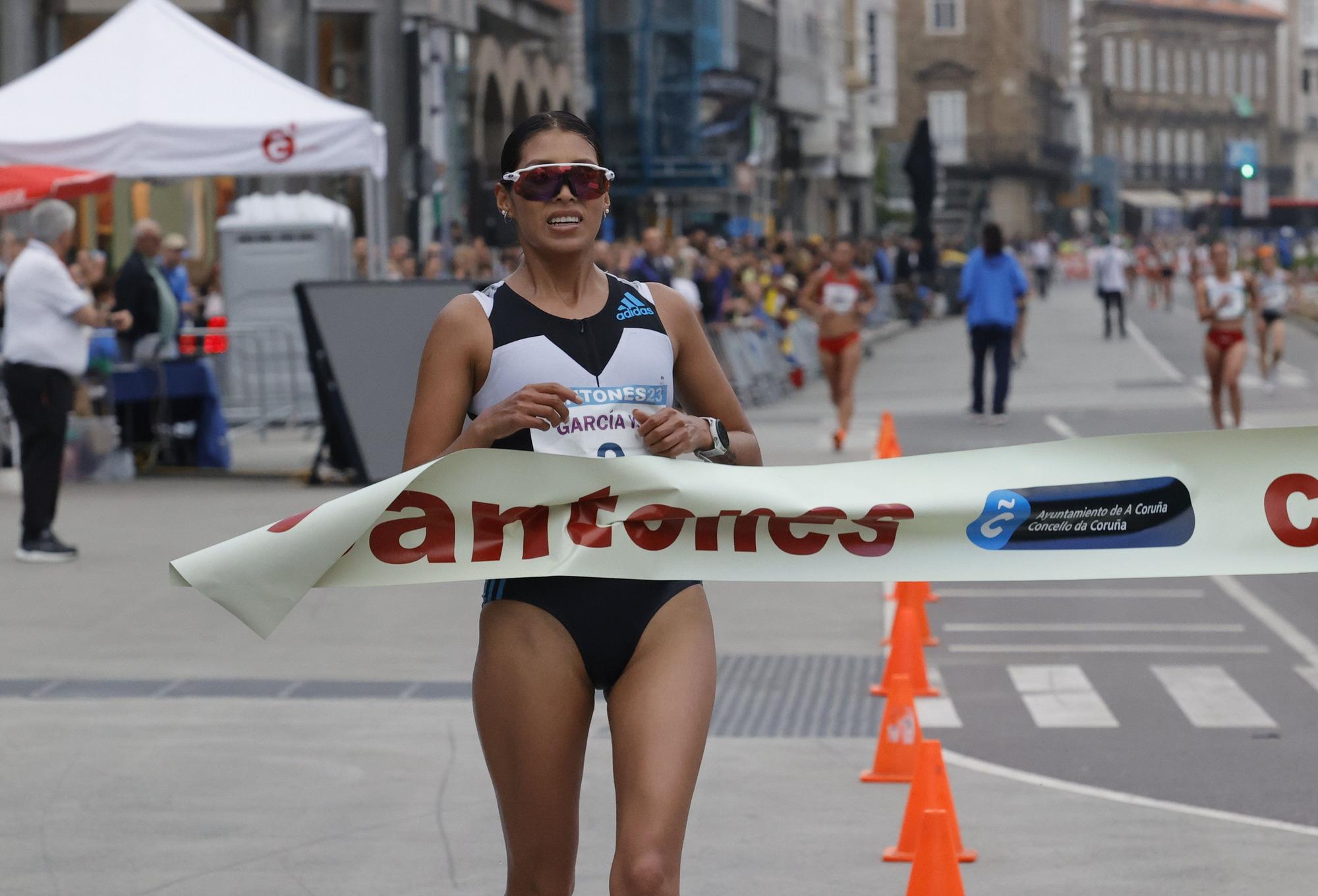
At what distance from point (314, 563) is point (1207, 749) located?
4242 mm

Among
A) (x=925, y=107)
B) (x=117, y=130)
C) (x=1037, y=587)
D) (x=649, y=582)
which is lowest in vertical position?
(x=1037, y=587)

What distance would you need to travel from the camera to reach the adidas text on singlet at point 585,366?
411 centimetres

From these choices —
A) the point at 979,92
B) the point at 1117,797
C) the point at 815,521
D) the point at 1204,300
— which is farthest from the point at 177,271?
the point at 979,92

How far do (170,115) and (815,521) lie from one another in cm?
1268

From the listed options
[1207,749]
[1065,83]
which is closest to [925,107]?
[1065,83]

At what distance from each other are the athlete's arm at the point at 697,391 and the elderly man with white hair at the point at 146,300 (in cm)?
1304

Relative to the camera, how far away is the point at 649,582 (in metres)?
4.20

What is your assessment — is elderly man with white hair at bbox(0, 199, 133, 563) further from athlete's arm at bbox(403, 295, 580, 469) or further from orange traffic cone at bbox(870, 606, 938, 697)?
athlete's arm at bbox(403, 295, 580, 469)

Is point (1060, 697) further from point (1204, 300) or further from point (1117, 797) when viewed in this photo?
point (1204, 300)

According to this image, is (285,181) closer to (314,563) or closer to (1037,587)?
(1037,587)

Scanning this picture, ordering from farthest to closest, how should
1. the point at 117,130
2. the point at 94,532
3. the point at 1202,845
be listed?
the point at 117,130
the point at 94,532
the point at 1202,845

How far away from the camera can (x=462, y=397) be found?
4156 millimetres

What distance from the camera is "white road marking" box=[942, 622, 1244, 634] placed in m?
10.5

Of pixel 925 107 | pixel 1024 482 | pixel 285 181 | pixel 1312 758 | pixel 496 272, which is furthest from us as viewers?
pixel 925 107
